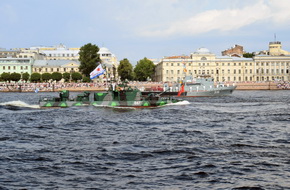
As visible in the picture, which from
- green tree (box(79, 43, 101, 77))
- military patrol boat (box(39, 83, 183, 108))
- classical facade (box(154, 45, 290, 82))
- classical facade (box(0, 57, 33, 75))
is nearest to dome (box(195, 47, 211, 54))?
classical facade (box(154, 45, 290, 82))

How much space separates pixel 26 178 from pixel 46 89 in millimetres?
101135

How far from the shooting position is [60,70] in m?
160

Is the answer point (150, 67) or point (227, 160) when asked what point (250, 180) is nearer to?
point (227, 160)

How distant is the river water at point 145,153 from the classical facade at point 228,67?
128325mm

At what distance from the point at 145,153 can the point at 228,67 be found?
14878 centimetres

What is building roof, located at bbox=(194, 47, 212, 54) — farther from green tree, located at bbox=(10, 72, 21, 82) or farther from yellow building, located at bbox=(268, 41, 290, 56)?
green tree, located at bbox=(10, 72, 21, 82)

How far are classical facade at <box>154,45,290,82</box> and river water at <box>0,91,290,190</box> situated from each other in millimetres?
128325

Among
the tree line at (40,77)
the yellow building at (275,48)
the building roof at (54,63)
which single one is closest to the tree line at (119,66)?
the tree line at (40,77)

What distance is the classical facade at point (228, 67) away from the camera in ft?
543

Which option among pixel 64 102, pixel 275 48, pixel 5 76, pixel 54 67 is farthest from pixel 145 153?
pixel 275 48

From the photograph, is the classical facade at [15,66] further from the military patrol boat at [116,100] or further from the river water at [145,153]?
Result: the river water at [145,153]

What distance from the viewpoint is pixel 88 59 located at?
14412 cm

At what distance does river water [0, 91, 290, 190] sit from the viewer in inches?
692

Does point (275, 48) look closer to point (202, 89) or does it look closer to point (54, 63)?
point (54, 63)
